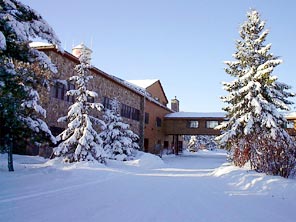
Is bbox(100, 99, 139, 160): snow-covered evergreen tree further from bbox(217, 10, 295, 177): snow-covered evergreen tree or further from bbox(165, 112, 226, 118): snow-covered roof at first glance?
bbox(165, 112, 226, 118): snow-covered roof

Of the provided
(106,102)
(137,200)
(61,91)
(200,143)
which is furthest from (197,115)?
(200,143)

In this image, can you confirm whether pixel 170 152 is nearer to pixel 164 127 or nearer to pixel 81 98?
pixel 164 127

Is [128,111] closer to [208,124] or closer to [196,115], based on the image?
[196,115]

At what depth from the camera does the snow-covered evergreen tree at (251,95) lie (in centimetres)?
1920

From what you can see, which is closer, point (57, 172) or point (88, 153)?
point (57, 172)

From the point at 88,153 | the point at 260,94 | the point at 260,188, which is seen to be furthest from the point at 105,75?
the point at 260,188

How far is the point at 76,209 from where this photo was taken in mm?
6527

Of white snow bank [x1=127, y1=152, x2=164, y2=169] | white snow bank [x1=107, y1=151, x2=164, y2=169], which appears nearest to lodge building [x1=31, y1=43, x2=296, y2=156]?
white snow bank [x1=107, y1=151, x2=164, y2=169]

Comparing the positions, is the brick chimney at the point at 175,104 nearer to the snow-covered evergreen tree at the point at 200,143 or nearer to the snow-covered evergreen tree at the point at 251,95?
the snow-covered evergreen tree at the point at 200,143

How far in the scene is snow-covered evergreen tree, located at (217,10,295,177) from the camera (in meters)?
19.2

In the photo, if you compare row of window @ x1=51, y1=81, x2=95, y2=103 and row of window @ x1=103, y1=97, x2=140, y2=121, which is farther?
row of window @ x1=103, y1=97, x2=140, y2=121

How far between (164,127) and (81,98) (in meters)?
26.8

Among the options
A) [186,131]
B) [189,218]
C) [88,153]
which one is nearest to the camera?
[189,218]

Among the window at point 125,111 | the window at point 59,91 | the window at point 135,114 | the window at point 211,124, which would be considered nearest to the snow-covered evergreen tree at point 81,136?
the window at point 59,91
